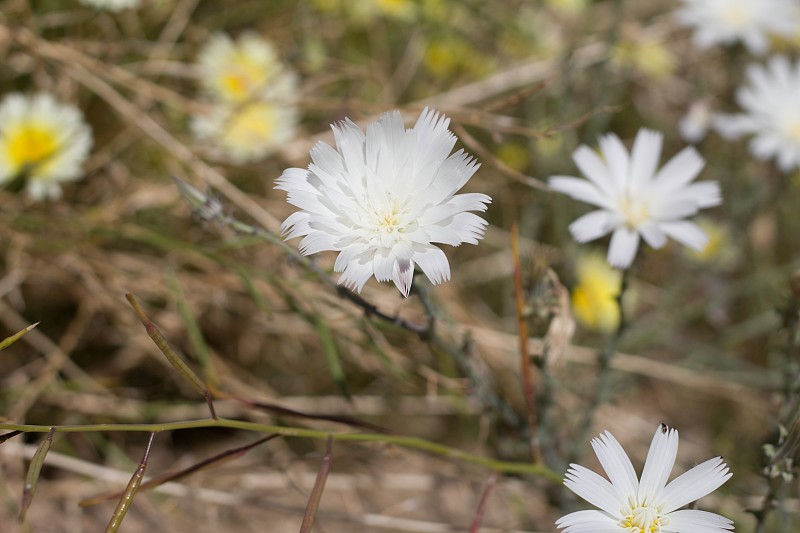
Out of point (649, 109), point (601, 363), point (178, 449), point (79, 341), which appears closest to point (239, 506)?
point (178, 449)

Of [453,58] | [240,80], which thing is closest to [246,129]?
[240,80]

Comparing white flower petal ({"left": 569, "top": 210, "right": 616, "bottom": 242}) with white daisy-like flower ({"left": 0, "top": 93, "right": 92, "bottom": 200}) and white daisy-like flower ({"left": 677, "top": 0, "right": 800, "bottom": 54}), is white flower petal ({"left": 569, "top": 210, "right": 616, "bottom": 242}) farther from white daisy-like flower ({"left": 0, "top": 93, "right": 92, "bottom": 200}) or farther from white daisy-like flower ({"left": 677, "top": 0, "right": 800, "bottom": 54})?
white daisy-like flower ({"left": 0, "top": 93, "right": 92, "bottom": 200})

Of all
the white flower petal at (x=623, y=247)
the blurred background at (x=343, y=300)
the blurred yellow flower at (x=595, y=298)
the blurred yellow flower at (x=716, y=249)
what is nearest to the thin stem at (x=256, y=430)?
the blurred background at (x=343, y=300)

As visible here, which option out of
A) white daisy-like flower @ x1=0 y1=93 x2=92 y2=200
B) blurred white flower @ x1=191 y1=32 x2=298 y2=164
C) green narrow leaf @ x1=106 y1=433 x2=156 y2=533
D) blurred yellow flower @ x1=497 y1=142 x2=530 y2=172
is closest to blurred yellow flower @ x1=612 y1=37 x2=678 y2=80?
blurred yellow flower @ x1=497 y1=142 x2=530 y2=172

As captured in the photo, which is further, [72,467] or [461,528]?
[72,467]

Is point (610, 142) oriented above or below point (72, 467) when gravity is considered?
above

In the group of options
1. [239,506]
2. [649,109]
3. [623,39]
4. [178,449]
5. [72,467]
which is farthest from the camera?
[649,109]

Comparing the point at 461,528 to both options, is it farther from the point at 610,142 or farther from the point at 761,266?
the point at 761,266

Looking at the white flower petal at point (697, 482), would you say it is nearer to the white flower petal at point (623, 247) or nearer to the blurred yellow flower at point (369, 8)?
the white flower petal at point (623, 247)
